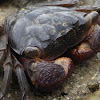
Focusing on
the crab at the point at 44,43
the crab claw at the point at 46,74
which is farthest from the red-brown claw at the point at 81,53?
Answer: the crab claw at the point at 46,74

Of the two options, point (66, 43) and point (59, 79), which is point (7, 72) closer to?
point (59, 79)

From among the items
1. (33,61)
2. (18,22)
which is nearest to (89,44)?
(33,61)

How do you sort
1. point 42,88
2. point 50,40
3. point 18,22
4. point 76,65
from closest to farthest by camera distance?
point 42,88
point 50,40
point 18,22
point 76,65

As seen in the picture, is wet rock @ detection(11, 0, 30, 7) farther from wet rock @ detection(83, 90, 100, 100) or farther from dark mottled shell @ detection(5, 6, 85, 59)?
wet rock @ detection(83, 90, 100, 100)

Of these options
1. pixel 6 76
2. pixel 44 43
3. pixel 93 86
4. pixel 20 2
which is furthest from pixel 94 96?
pixel 20 2

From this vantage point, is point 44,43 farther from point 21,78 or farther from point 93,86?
point 93,86

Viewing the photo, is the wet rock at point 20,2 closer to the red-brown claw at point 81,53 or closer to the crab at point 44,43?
the crab at point 44,43

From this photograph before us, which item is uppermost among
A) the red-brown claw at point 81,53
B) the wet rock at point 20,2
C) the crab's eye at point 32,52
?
the crab's eye at point 32,52
